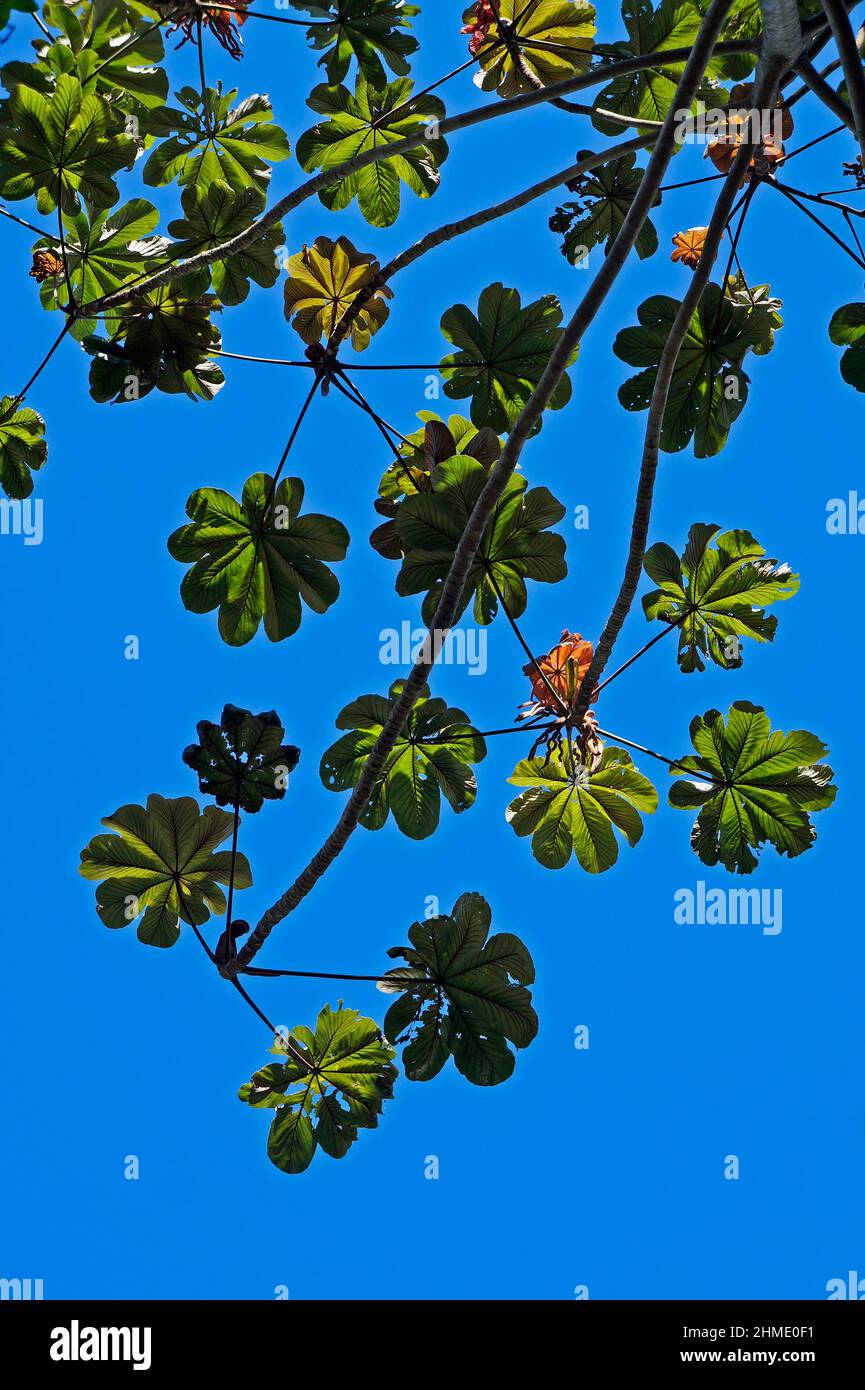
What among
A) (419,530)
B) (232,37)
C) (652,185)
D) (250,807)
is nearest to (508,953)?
(250,807)

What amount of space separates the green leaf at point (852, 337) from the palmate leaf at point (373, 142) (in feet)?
5.14

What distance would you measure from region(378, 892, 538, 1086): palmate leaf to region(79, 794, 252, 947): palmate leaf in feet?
2.18

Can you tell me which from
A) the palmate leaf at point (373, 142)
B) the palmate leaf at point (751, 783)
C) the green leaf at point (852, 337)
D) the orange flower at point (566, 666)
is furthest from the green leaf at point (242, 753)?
the green leaf at point (852, 337)

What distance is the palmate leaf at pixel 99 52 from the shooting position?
3.56m

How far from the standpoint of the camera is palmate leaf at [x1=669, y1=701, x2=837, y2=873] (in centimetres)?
367

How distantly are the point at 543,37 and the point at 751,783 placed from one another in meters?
2.73

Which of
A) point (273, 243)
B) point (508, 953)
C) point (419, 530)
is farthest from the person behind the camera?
point (273, 243)

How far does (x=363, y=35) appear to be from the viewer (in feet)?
12.3

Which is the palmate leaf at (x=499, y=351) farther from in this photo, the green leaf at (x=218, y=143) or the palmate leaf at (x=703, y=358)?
the green leaf at (x=218, y=143)

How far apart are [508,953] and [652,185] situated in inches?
88.6

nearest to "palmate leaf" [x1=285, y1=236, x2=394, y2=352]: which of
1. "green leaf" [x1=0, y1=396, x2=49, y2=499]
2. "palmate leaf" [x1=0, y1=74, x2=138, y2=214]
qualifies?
"palmate leaf" [x1=0, y1=74, x2=138, y2=214]

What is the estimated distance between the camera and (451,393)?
4.11 metres
